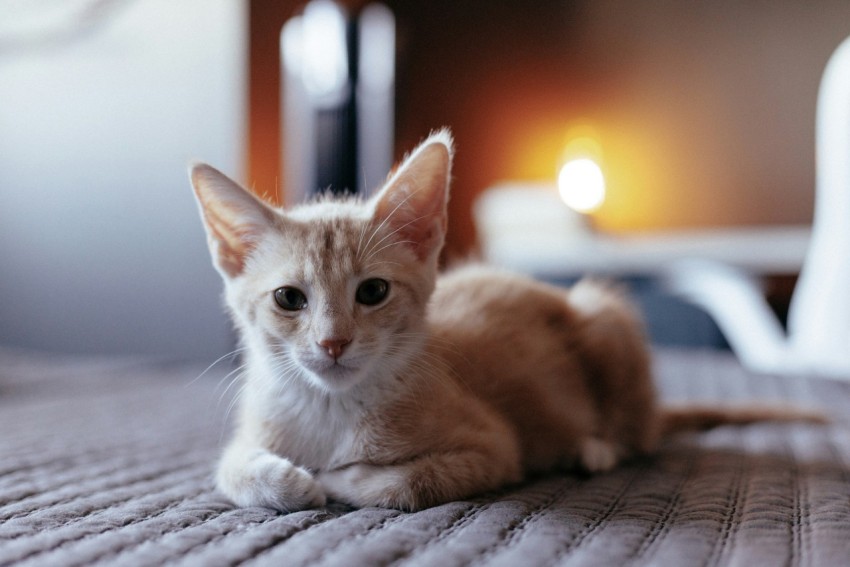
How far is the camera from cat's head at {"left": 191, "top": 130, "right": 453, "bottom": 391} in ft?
3.05

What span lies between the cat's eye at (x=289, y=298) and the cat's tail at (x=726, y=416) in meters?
0.77

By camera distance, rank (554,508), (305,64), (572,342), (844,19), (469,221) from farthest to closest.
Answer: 1. (469,221)
2. (844,19)
3. (305,64)
4. (572,342)
5. (554,508)

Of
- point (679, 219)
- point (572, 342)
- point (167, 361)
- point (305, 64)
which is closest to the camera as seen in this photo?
point (572, 342)

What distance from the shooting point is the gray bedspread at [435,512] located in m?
0.67

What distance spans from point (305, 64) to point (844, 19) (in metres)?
3.16

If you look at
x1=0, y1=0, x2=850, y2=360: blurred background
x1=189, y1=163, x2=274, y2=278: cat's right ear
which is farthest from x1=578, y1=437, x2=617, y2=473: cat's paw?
x1=0, y1=0, x2=850, y2=360: blurred background

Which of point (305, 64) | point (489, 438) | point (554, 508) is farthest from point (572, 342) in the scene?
point (305, 64)

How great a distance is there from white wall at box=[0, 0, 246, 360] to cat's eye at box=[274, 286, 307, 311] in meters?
1.77

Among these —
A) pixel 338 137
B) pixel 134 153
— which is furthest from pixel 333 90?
pixel 134 153

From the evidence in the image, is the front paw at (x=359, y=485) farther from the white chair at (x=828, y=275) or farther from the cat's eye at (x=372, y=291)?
the white chair at (x=828, y=275)

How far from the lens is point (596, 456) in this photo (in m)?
1.13

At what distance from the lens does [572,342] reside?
137 cm

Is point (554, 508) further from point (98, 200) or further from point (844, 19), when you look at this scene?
point (844, 19)

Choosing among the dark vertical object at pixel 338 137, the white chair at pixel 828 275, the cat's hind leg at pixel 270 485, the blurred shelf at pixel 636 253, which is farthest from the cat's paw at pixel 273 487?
the blurred shelf at pixel 636 253
